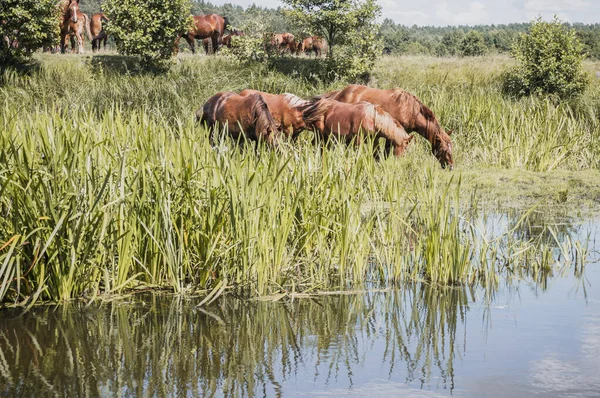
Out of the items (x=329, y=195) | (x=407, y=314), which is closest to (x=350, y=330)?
(x=407, y=314)

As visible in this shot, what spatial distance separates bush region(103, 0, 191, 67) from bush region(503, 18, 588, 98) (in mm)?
9226

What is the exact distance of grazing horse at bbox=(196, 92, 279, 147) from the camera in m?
10.2

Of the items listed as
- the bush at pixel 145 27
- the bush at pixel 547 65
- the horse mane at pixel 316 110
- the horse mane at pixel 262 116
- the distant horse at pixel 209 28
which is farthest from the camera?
the distant horse at pixel 209 28

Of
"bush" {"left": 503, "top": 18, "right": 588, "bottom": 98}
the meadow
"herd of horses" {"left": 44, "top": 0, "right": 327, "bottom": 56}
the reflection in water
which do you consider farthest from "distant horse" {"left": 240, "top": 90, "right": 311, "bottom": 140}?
"herd of horses" {"left": 44, "top": 0, "right": 327, "bottom": 56}

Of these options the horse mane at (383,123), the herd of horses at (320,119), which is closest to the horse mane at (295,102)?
the herd of horses at (320,119)

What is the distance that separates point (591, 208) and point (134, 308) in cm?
599

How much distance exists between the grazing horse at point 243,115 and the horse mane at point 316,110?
1.96 feet

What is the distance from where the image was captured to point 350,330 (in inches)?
184

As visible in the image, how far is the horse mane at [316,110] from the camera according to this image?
416 inches

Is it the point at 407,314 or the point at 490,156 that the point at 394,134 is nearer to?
the point at 490,156

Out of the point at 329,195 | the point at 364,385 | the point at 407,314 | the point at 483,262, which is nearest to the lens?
the point at 364,385

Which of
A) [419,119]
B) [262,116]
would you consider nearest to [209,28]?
[419,119]

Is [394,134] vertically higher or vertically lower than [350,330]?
higher

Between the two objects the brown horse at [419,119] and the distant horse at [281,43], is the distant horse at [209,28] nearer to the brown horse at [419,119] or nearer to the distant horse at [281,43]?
the distant horse at [281,43]
